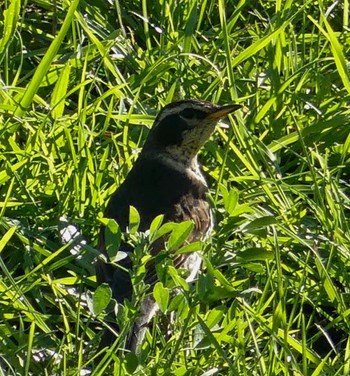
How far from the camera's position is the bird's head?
7480 millimetres

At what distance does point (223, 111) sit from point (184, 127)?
0.29 m

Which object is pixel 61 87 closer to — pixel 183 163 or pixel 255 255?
pixel 183 163

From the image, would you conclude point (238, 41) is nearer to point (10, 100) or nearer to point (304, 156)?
point (304, 156)

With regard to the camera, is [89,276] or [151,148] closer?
[89,276]

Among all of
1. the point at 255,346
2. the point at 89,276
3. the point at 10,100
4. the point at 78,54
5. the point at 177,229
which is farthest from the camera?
the point at 78,54

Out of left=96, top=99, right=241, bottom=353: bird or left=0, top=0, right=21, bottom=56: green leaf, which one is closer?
left=96, top=99, right=241, bottom=353: bird

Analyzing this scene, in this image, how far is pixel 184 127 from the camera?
7.58m

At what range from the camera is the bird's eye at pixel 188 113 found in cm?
750

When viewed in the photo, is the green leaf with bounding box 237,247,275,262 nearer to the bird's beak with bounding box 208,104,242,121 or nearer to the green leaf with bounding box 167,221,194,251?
the green leaf with bounding box 167,221,194,251

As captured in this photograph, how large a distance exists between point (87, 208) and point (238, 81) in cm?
125

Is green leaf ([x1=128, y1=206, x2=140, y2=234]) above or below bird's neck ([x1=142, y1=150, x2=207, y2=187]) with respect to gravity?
above

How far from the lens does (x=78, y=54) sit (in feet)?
26.1

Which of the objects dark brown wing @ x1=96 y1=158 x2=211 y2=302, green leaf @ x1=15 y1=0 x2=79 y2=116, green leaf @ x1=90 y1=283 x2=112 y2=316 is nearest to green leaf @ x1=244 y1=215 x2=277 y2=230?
green leaf @ x1=90 y1=283 x2=112 y2=316

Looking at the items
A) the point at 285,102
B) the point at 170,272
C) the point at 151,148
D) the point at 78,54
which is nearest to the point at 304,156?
the point at 285,102
